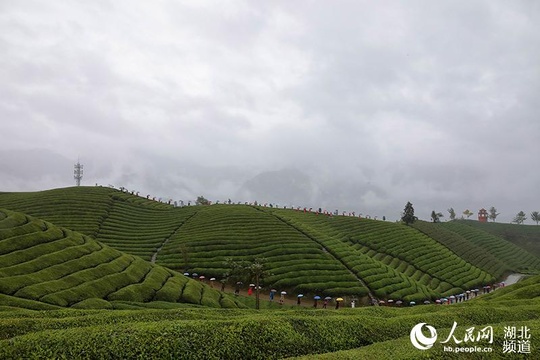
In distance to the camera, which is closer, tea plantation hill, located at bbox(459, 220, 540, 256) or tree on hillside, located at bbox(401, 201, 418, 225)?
tree on hillside, located at bbox(401, 201, 418, 225)

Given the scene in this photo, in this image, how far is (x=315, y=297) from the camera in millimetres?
53688

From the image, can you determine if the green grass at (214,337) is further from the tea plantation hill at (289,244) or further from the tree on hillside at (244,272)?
the tea plantation hill at (289,244)

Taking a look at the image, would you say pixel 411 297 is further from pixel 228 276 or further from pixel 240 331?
pixel 240 331

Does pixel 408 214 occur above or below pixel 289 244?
above

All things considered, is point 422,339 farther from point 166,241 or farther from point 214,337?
point 166,241

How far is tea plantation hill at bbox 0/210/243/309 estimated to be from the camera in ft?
108

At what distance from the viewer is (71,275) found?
37562 mm

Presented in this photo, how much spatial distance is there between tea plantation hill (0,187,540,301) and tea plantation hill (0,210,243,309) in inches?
736

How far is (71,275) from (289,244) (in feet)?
132

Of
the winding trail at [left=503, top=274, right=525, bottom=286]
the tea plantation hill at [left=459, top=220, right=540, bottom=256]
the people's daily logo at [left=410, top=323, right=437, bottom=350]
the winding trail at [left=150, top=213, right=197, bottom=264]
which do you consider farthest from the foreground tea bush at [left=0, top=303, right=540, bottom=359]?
the tea plantation hill at [left=459, top=220, right=540, bottom=256]

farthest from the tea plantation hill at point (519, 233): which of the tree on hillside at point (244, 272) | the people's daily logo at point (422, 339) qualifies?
the people's daily logo at point (422, 339)

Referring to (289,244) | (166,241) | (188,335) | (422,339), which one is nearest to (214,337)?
(188,335)

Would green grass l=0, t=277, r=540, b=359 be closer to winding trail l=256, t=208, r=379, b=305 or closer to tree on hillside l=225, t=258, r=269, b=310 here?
tree on hillside l=225, t=258, r=269, b=310

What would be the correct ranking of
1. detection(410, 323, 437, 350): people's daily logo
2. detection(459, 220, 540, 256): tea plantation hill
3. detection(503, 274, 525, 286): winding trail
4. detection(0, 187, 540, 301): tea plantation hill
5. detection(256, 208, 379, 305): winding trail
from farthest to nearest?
detection(459, 220, 540, 256): tea plantation hill → detection(503, 274, 525, 286): winding trail → detection(0, 187, 540, 301): tea plantation hill → detection(256, 208, 379, 305): winding trail → detection(410, 323, 437, 350): people's daily logo
